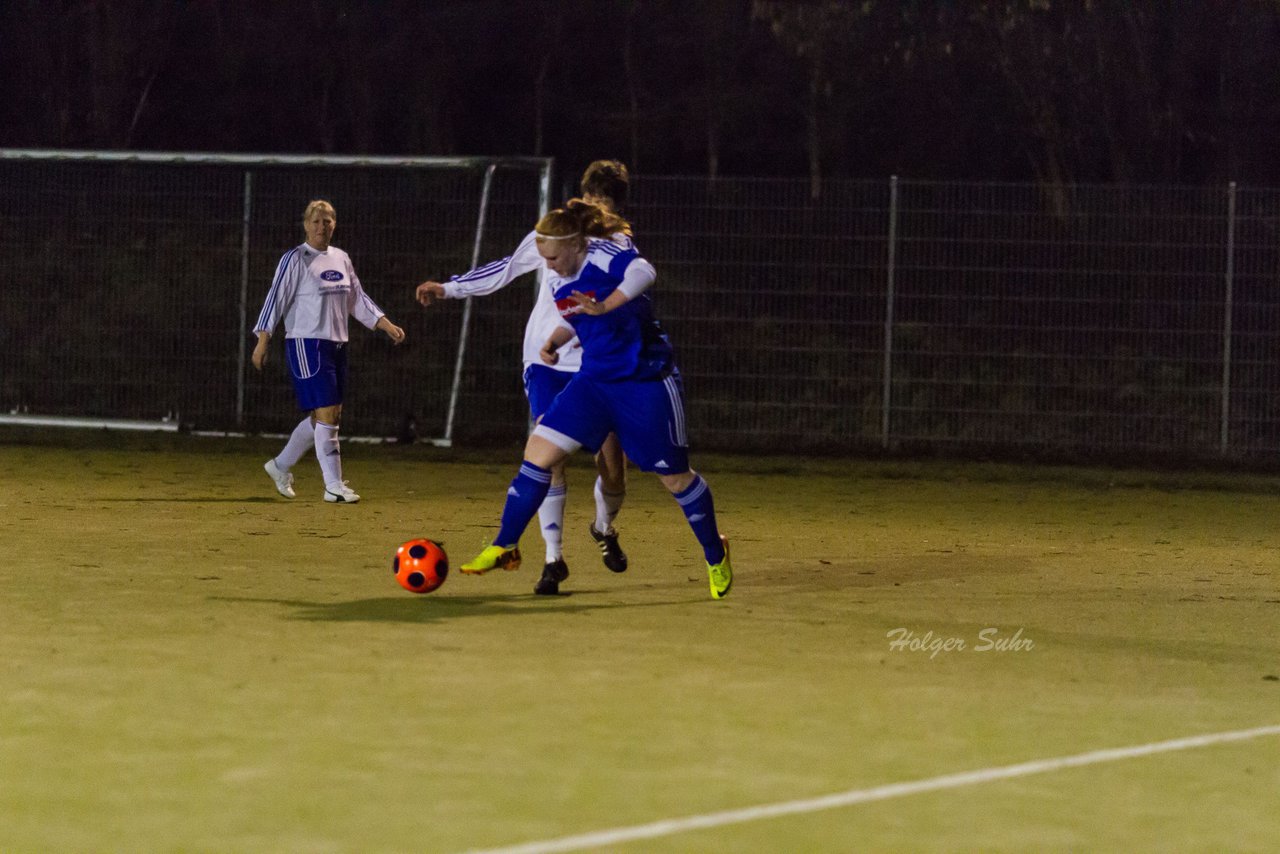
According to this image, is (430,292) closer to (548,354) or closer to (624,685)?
(548,354)

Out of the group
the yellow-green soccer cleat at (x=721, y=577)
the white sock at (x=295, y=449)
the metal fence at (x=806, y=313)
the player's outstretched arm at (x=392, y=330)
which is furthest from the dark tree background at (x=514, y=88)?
the yellow-green soccer cleat at (x=721, y=577)

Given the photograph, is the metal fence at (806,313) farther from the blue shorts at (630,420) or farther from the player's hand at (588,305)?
the player's hand at (588,305)

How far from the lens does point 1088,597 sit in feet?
33.1

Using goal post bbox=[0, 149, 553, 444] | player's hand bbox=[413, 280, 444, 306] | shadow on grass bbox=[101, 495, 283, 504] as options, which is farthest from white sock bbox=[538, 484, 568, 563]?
goal post bbox=[0, 149, 553, 444]

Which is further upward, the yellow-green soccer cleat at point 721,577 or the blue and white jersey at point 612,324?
the blue and white jersey at point 612,324

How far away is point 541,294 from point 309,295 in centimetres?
373

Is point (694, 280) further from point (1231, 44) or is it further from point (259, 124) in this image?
point (259, 124)

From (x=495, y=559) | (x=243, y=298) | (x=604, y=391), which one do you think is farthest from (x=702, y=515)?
(x=243, y=298)

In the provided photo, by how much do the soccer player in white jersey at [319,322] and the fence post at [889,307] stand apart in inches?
239

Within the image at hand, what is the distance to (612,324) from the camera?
368 inches

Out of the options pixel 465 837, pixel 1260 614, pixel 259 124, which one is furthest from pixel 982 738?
pixel 259 124

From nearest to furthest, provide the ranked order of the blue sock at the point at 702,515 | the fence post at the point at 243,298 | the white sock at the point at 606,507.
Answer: the blue sock at the point at 702,515
the white sock at the point at 606,507
the fence post at the point at 243,298

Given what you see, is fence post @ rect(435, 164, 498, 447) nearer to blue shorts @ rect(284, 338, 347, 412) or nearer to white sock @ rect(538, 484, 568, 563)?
blue shorts @ rect(284, 338, 347, 412)

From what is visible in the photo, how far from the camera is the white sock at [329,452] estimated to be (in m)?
14.2
